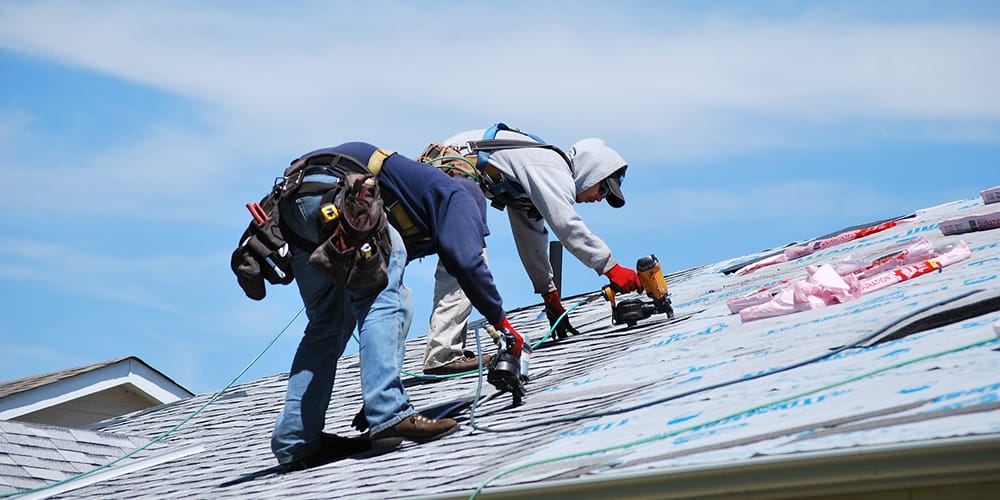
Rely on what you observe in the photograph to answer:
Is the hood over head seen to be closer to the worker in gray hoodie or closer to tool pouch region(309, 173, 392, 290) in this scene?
the worker in gray hoodie

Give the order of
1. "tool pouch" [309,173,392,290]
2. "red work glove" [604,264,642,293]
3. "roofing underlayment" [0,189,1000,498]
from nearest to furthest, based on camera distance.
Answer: "roofing underlayment" [0,189,1000,498] < "tool pouch" [309,173,392,290] < "red work glove" [604,264,642,293]

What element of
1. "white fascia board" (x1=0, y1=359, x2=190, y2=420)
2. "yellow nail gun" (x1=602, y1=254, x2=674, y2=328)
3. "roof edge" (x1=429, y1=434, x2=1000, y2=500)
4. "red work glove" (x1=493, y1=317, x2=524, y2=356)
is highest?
"white fascia board" (x1=0, y1=359, x2=190, y2=420)

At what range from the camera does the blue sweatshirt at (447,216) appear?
16.4 feet

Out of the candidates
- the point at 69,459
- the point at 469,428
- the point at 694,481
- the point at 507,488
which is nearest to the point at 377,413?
the point at 469,428

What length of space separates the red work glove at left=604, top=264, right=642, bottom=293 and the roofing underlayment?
11.0 inches

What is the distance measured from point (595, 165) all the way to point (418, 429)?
103 inches

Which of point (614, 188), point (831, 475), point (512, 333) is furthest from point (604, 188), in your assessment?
point (831, 475)

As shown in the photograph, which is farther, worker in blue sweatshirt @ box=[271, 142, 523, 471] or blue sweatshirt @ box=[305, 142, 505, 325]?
blue sweatshirt @ box=[305, 142, 505, 325]

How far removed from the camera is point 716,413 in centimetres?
389

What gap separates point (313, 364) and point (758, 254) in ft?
18.7

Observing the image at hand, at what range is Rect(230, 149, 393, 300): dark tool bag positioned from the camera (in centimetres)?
472

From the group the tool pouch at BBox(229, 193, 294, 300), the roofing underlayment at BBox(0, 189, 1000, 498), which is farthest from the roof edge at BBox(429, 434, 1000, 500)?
the tool pouch at BBox(229, 193, 294, 300)

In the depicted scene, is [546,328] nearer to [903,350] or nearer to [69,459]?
[69,459]

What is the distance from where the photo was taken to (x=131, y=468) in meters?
7.29
